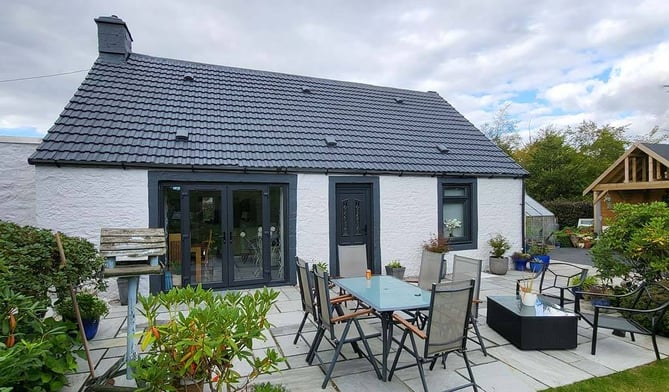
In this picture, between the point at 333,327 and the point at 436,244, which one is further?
the point at 436,244

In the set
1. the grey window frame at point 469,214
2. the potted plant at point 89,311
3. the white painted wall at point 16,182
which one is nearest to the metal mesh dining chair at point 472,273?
the grey window frame at point 469,214

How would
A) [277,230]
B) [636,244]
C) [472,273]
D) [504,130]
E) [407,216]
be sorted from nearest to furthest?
[472,273] < [636,244] < [277,230] < [407,216] < [504,130]

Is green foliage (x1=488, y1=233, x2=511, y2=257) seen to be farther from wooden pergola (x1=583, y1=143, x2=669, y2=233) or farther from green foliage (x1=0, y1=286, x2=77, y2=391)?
green foliage (x1=0, y1=286, x2=77, y2=391)

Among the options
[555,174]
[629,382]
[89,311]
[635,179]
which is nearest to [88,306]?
[89,311]

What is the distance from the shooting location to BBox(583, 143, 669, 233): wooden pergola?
42.9 feet

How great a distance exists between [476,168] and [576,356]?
5824 millimetres

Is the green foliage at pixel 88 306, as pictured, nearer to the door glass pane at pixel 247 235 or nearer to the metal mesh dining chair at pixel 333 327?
the door glass pane at pixel 247 235

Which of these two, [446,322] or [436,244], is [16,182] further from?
[436,244]

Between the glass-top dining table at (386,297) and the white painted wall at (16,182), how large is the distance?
754cm

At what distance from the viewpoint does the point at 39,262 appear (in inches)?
114

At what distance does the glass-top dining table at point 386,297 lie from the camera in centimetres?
342

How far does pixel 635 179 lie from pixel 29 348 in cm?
1896

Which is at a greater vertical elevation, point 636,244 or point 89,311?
point 636,244

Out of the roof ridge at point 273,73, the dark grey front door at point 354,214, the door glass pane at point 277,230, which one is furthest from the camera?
the roof ridge at point 273,73
